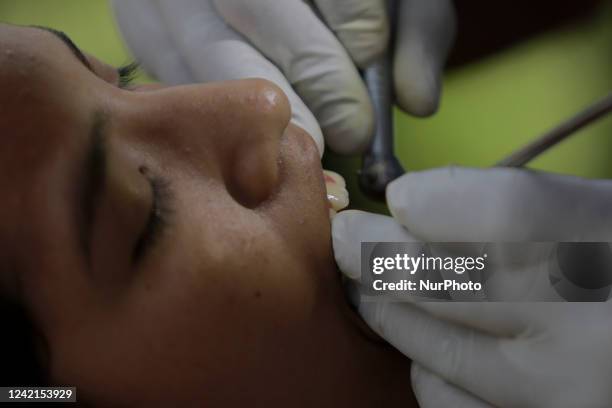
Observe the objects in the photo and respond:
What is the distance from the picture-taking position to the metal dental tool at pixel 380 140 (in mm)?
1034

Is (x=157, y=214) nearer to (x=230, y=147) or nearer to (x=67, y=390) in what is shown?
(x=230, y=147)

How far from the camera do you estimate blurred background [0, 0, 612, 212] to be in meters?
1.10

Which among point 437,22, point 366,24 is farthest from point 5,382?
point 437,22

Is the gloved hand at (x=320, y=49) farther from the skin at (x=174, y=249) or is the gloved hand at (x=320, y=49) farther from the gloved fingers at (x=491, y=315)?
the gloved fingers at (x=491, y=315)

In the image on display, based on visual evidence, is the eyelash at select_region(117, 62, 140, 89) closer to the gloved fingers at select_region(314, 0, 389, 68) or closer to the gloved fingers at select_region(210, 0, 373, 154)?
the gloved fingers at select_region(210, 0, 373, 154)

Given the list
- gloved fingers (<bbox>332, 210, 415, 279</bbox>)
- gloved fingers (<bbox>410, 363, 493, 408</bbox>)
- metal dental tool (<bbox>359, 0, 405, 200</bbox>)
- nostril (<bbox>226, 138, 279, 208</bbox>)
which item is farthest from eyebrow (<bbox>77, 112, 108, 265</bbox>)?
A: metal dental tool (<bbox>359, 0, 405, 200</bbox>)

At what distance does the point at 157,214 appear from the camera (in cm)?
64

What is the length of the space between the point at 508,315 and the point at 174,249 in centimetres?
34

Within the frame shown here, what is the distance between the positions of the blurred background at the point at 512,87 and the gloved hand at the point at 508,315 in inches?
17.8

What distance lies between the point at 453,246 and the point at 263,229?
20cm

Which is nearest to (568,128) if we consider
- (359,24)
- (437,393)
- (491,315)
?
(491,315)

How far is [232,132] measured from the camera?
69 centimetres

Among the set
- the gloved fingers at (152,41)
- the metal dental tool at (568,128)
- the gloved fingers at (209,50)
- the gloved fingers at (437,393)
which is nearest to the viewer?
the metal dental tool at (568,128)

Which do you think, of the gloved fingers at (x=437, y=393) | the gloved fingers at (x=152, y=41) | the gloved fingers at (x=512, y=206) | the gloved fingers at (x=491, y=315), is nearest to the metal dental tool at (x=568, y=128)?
the gloved fingers at (x=512, y=206)
